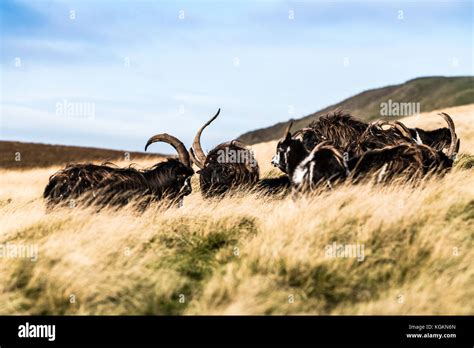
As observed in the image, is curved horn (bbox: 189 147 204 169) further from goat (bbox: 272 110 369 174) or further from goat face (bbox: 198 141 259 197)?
goat (bbox: 272 110 369 174)

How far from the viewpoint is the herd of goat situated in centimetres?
1038

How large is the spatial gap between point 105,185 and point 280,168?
3.23 metres

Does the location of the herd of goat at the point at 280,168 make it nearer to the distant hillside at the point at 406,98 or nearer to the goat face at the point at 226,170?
the goat face at the point at 226,170

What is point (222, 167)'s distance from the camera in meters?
13.1

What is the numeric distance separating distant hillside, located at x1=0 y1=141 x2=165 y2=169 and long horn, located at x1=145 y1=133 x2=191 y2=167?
119ft

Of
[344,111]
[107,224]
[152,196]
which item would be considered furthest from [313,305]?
[344,111]

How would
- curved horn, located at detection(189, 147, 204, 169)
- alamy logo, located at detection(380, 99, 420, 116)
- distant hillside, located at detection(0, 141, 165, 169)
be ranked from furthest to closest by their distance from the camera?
distant hillside, located at detection(0, 141, 165, 169) < alamy logo, located at detection(380, 99, 420, 116) < curved horn, located at detection(189, 147, 204, 169)

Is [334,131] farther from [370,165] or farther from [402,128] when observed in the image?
[370,165]
